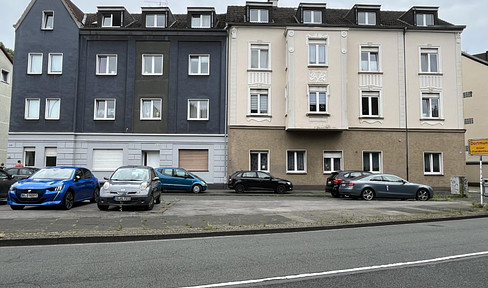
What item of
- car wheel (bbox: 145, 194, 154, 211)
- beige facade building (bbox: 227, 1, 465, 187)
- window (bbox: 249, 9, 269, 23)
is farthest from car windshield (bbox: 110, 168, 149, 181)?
window (bbox: 249, 9, 269, 23)

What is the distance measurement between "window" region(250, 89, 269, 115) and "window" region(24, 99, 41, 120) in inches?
578

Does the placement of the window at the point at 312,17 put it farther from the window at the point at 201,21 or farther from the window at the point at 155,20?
the window at the point at 155,20

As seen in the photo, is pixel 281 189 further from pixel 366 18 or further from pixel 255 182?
pixel 366 18

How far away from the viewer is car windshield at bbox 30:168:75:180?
43.6 feet

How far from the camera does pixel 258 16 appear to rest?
27.4 metres

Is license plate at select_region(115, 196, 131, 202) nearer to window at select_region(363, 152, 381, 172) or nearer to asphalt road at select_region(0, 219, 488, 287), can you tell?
asphalt road at select_region(0, 219, 488, 287)

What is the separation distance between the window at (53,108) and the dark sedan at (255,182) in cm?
1320

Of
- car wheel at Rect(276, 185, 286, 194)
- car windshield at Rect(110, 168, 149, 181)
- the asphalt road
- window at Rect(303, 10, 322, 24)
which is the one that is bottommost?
the asphalt road

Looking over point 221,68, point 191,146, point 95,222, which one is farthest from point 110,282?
point 221,68

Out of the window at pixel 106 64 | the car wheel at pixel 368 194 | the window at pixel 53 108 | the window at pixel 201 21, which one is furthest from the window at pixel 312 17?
the window at pixel 53 108

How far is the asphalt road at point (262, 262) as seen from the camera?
201 inches

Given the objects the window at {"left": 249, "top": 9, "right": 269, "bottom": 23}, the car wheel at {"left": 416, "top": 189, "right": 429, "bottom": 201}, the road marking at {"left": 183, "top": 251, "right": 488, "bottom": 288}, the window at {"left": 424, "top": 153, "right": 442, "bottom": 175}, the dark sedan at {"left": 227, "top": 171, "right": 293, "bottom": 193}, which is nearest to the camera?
the road marking at {"left": 183, "top": 251, "right": 488, "bottom": 288}

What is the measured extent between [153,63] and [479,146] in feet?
67.3

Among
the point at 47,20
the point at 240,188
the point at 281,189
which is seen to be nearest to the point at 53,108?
the point at 47,20
